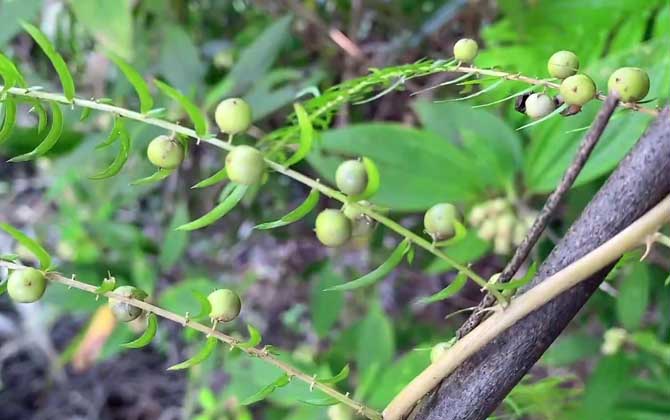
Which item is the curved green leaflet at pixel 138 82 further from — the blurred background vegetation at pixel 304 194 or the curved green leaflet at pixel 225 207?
the blurred background vegetation at pixel 304 194

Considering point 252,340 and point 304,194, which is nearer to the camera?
point 252,340

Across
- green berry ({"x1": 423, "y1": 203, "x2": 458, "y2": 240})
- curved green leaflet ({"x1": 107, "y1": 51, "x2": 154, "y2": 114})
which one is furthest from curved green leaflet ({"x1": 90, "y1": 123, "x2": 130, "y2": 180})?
green berry ({"x1": 423, "y1": 203, "x2": 458, "y2": 240})

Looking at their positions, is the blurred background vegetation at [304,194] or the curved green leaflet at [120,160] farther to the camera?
the blurred background vegetation at [304,194]

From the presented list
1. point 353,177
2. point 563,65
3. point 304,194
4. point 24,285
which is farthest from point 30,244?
point 304,194

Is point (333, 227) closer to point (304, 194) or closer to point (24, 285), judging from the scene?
point (24, 285)

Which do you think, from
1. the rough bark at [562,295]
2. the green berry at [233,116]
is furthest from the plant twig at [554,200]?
the green berry at [233,116]

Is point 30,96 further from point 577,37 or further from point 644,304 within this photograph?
point 644,304

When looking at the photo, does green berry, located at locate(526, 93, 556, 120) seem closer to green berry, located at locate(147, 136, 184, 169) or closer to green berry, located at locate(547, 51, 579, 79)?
green berry, located at locate(547, 51, 579, 79)
